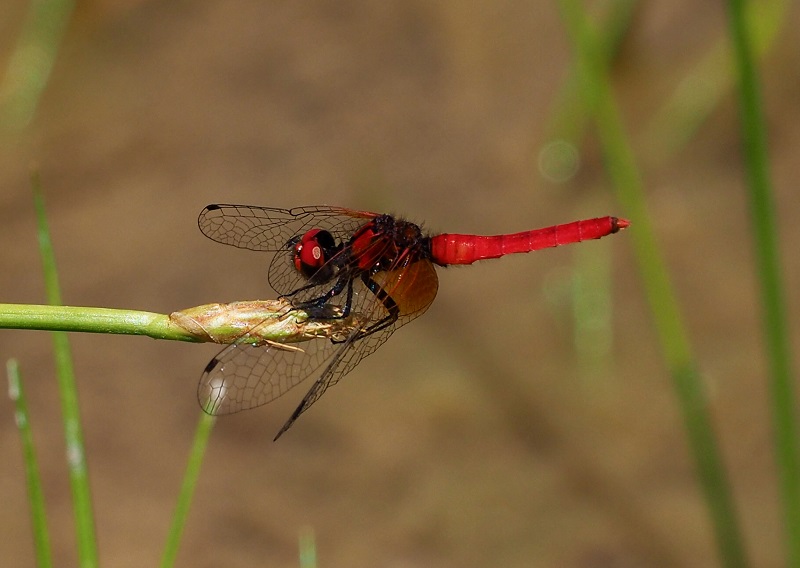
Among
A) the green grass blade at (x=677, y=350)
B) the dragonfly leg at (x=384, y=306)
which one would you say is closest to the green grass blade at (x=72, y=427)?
the dragonfly leg at (x=384, y=306)

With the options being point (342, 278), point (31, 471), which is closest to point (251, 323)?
point (31, 471)

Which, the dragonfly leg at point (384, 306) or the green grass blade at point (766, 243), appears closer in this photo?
the green grass blade at point (766, 243)

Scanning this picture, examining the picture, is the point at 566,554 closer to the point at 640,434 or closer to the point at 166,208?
the point at 640,434

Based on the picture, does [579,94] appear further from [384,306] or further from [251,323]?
[251,323]

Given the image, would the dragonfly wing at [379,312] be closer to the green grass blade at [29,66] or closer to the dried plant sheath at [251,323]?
the dried plant sheath at [251,323]

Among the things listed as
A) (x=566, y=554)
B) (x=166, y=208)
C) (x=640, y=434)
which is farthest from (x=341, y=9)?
(x=566, y=554)

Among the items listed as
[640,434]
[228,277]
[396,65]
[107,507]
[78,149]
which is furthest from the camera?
[396,65]

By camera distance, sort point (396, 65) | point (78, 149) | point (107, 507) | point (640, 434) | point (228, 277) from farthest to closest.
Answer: point (396, 65) < point (78, 149) < point (228, 277) < point (640, 434) < point (107, 507)
